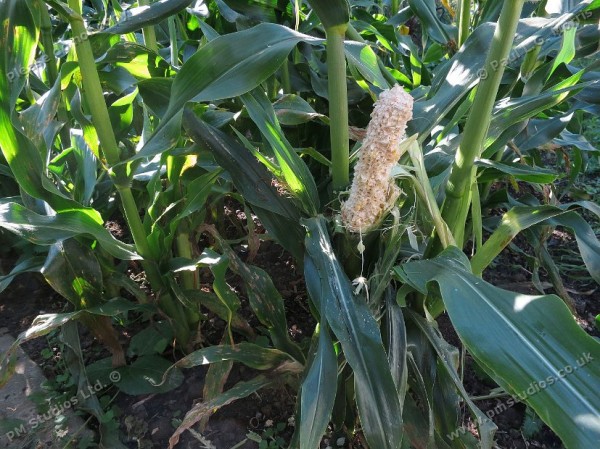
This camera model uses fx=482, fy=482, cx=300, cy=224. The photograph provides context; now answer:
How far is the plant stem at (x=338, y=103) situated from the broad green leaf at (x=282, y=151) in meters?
0.07

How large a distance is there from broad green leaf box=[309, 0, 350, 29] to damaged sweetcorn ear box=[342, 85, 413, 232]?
179mm

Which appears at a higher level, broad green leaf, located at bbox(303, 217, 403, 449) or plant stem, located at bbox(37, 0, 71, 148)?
plant stem, located at bbox(37, 0, 71, 148)

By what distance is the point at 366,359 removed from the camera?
0.89 meters

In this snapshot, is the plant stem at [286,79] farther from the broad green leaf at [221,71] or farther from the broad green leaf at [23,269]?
the broad green leaf at [23,269]

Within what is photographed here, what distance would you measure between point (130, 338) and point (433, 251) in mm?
1174

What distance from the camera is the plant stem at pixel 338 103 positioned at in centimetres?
97

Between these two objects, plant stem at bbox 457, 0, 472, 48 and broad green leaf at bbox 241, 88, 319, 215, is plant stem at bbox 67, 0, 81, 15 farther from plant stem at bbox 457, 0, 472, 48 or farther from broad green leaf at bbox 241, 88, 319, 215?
plant stem at bbox 457, 0, 472, 48

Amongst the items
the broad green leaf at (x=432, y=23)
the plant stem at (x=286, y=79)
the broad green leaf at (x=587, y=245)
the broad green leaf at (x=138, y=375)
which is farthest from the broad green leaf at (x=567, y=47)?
the broad green leaf at (x=138, y=375)

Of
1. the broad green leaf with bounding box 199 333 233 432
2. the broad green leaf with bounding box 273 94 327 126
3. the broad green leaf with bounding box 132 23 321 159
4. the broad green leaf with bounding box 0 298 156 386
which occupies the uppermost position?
the broad green leaf with bounding box 132 23 321 159

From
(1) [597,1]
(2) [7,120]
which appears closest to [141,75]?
(2) [7,120]

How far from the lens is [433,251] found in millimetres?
1027

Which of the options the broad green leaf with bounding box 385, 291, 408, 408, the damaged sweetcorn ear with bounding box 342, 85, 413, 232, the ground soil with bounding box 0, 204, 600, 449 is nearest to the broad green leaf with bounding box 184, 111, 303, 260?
the damaged sweetcorn ear with bounding box 342, 85, 413, 232

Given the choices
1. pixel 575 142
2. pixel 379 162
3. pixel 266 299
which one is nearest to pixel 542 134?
pixel 575 142

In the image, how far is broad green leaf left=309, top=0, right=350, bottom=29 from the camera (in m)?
0.92
